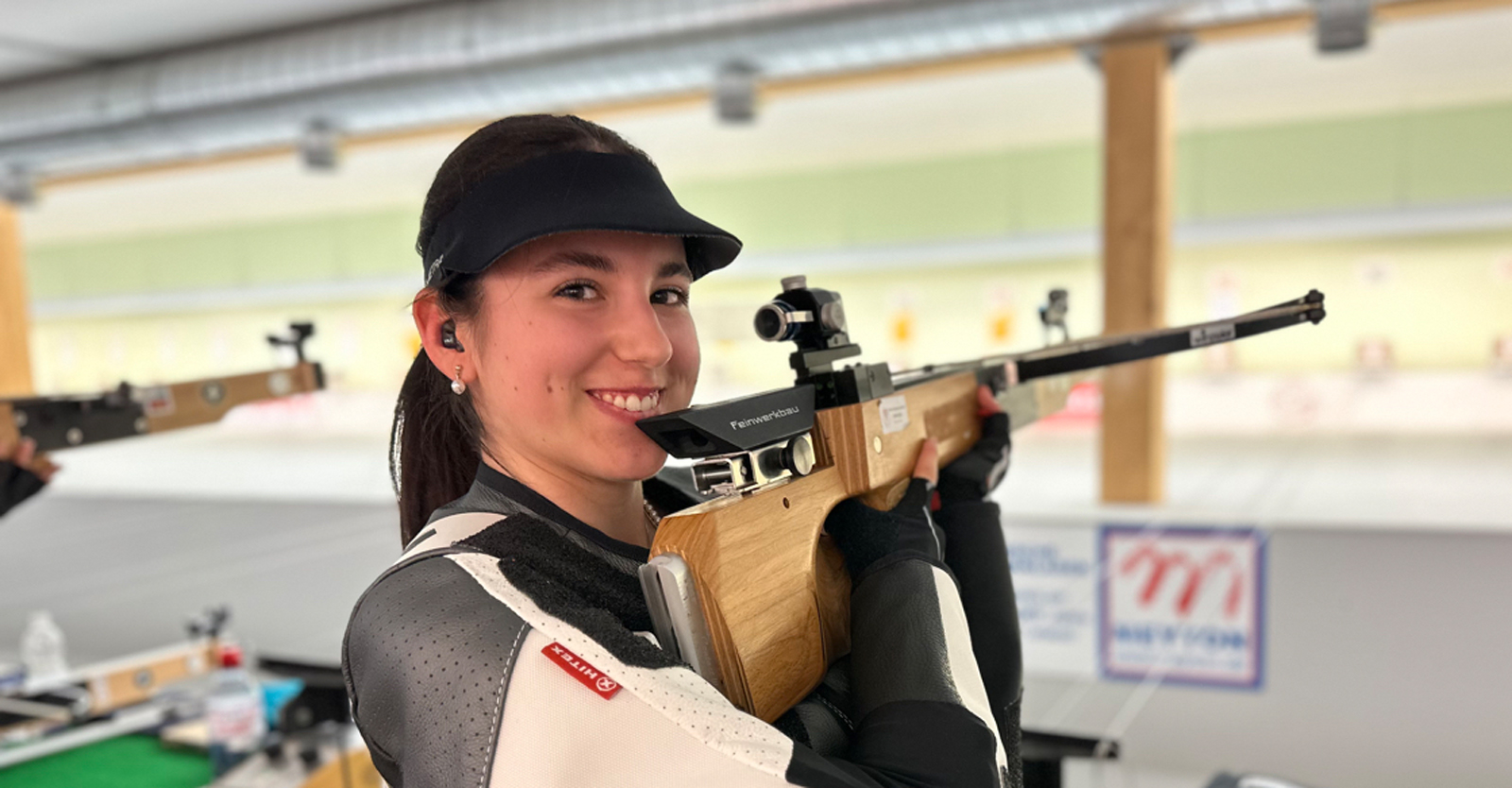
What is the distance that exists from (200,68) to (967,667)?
337cm

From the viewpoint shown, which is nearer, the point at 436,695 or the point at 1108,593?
the point at 436,695

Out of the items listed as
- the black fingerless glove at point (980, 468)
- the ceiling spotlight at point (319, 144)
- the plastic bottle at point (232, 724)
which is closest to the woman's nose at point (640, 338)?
the black fingerless glove at point (980, 468)

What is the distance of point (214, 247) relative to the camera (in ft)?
18.6

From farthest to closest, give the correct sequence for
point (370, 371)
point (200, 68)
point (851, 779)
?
point (370, 371), point (200, 68), point (851, 779)

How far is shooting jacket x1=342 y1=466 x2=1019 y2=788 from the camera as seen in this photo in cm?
64

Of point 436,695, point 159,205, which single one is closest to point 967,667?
point 436,695

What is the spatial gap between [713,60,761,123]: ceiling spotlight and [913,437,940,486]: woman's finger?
77.5 inches

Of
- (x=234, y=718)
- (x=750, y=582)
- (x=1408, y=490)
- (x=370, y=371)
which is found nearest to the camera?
(x=750, y=582)

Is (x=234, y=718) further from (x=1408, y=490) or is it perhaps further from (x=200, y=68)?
(x=1408, y=490)

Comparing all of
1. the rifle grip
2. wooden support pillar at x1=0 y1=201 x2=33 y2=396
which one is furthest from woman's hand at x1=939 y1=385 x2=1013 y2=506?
wooden support pillar at x1=0 y1=201 x2=33 y2=396

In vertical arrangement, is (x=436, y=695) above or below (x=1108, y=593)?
above

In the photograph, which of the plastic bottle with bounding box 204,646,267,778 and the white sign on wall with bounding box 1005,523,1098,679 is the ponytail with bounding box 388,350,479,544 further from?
the white sign on wall with bounding box 1005,523,1098,679

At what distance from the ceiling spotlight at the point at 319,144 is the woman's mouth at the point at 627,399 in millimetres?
2954

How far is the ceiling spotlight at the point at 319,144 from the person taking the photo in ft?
11.2
